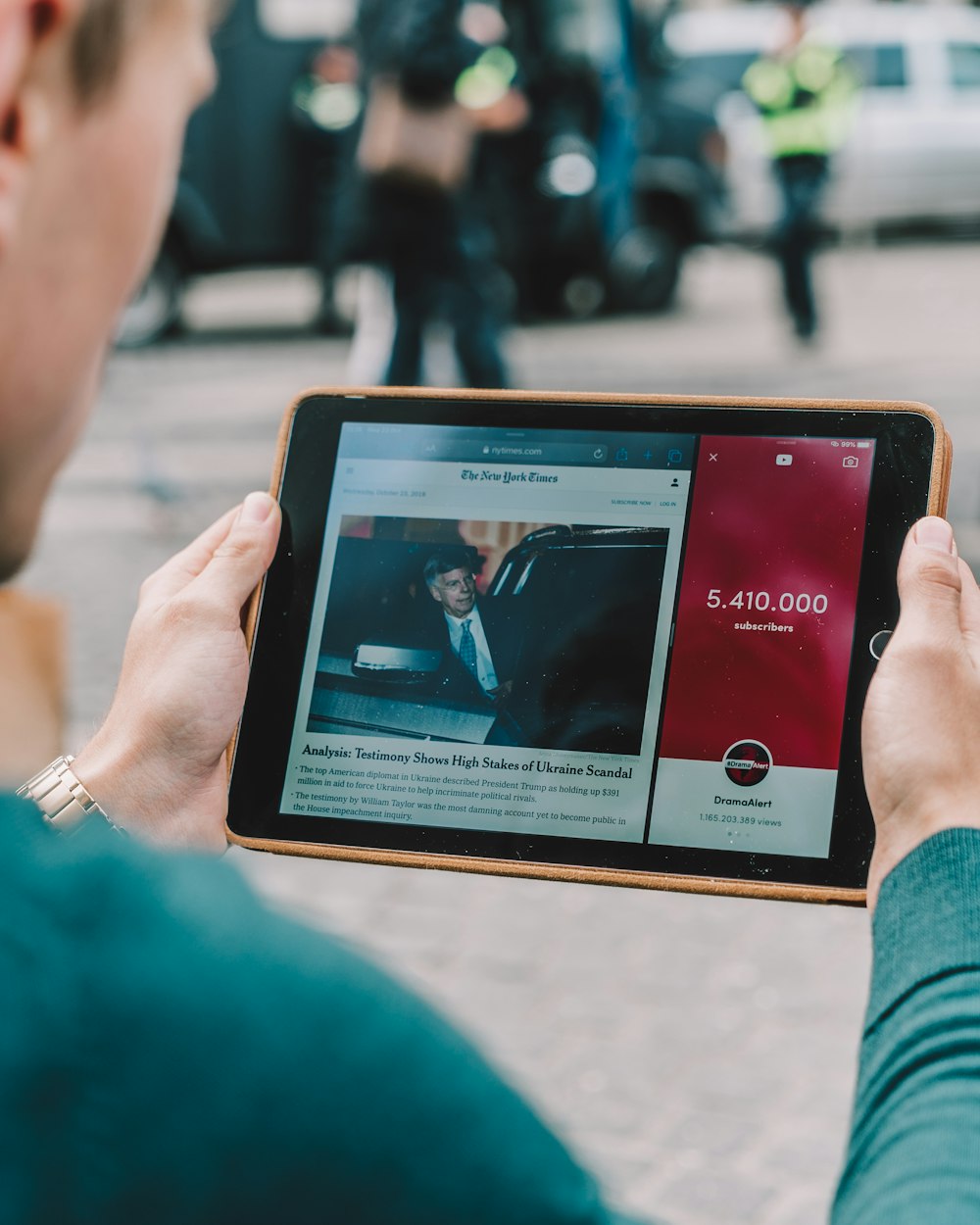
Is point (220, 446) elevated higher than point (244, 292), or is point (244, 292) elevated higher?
point (244, 292)

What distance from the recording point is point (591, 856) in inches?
60.9

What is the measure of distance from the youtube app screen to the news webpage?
0.03m

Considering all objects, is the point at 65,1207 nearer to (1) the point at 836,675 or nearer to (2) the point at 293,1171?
(2) the point at 293,1171

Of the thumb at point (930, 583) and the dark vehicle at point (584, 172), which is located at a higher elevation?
the dark vehicle at point (584, 172)

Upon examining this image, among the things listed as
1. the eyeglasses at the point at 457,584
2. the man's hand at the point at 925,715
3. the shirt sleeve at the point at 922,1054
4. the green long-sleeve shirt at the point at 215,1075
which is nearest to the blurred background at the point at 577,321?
the eyeglasses at the point at 457,584

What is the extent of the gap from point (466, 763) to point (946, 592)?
1.54 ft

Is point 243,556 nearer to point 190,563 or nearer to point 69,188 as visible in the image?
point 190,563

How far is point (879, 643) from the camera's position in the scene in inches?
59.3

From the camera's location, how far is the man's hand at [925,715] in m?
1.25

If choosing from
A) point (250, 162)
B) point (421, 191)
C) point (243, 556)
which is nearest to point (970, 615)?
point (243, 556)

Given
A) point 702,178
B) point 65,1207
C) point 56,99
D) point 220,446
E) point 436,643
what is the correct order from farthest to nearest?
point 702,178 < point 220,446 < point 436,643 < point 56,99 < point 65,1207

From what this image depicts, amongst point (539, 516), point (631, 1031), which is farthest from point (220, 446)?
point (539, 516)

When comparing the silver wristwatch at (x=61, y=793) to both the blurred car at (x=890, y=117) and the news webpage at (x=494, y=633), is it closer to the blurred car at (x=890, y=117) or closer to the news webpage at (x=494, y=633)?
the news webpage at (x=494, y=633)

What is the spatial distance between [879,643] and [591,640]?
0.27 meters
